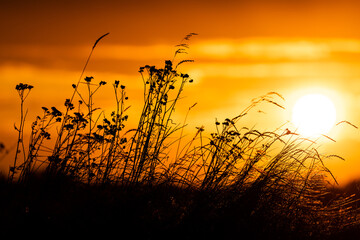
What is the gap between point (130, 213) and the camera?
423 centimetres

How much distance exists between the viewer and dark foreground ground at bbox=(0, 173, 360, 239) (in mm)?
4105

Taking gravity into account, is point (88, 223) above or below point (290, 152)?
below

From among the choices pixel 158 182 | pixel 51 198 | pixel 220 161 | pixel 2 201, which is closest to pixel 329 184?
pixel 220 161

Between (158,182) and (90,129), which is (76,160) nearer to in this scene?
(90,129)

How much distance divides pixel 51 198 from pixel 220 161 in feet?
5.08

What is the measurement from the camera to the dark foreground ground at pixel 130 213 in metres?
4.11

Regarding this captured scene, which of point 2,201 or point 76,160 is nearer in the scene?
point 2,201

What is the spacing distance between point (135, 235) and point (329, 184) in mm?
2591

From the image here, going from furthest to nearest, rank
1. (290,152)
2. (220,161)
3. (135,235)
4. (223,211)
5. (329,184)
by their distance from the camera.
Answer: (329,184)
(290,152)
(220,161)
(223,211)
(135,235)

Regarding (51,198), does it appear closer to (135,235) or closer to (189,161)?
(135,235)

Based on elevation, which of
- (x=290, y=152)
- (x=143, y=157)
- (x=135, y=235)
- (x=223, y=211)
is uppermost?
(x=290, y=152)

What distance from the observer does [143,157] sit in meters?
5.12

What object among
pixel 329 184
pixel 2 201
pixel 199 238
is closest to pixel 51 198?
pixel 2 201

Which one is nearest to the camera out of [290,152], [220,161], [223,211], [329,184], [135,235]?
[135,235]
